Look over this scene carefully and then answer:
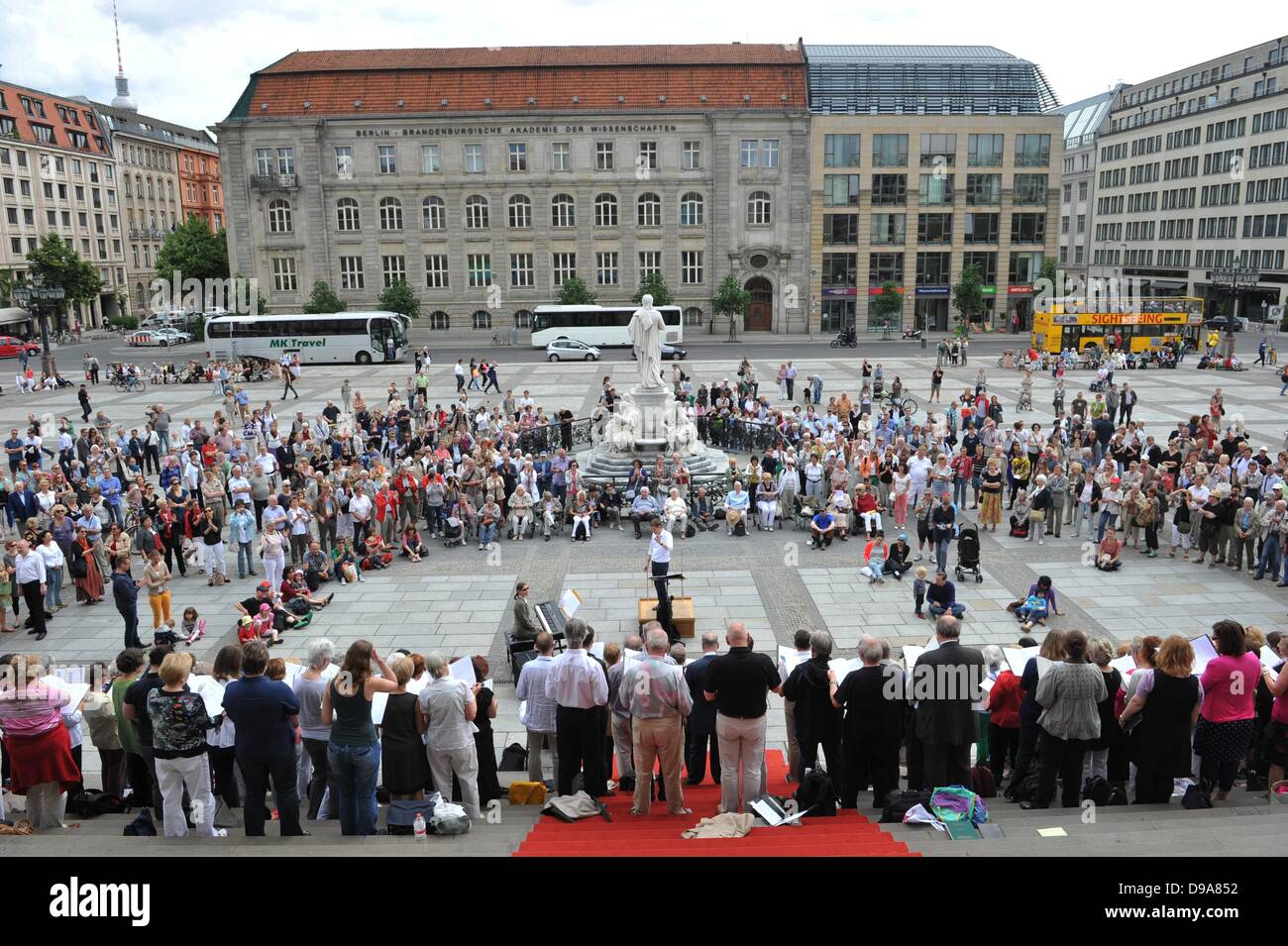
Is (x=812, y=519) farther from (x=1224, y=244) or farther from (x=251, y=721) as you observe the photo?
(x=1224, y=244)

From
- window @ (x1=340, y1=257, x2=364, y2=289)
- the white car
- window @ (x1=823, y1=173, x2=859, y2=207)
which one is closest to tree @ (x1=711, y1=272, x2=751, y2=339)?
window @ (x1=823, y1=173, x2=859, y2=207)

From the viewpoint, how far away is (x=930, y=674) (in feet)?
26.1

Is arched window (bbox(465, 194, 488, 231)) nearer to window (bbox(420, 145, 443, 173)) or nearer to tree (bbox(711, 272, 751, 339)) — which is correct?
window (bbox(420, 145, 443, 173))

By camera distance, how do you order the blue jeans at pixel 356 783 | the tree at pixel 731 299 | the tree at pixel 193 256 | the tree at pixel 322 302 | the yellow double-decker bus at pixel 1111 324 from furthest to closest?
the tree at pixel 193 256
the tree at pixel 731 299
the tree at pixel 322 302
the yellow double-decker bus at pixel 1111 324
the blue jeans at pixel 356 783

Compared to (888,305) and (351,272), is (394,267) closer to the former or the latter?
(351,272)

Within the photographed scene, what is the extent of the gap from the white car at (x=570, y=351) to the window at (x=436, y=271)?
16.8 metres

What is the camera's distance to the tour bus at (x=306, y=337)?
2124 inches

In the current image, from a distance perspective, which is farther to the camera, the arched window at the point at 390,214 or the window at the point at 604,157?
the arched window at the point at 390,214

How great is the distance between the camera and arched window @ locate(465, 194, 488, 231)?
66.4m

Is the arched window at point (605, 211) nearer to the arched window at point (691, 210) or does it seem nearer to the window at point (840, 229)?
the arched window at point (691, 210)

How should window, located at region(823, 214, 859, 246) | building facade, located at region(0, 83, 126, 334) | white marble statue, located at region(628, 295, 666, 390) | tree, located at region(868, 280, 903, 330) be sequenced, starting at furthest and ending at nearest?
building facade, located at region(0, 83, 126, 334), tree, located at region(868, 280, 903, 330), window, located at region(823, 214, 859, 246), white marble statue, located at region(628, 295, 666, 390)

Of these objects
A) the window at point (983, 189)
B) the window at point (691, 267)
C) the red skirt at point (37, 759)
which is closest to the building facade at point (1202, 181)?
the window at point (983, 189)

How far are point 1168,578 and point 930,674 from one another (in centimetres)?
1115

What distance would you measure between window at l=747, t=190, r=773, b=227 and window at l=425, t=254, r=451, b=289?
71.4 ft
